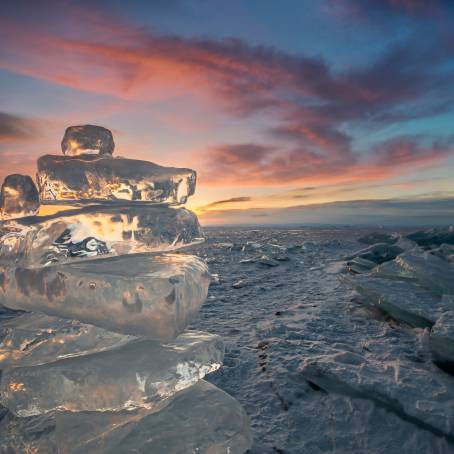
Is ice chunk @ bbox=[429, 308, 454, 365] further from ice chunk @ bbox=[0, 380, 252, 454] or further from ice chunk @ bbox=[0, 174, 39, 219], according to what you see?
ice chunk @ bbox=[0, 174, 39, 219]

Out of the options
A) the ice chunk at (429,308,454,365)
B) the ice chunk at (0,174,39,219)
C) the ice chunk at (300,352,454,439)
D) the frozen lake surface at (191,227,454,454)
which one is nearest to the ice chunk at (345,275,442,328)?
the frozen lake surface at (191,227,454,454)

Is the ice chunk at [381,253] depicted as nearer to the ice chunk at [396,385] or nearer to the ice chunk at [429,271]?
the ice chunk at [429,271]

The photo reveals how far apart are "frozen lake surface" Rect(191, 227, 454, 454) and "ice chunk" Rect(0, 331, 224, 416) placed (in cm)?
43

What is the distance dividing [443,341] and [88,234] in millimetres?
2448

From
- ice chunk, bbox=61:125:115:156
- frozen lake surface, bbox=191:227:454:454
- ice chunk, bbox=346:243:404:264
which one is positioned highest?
ice chunk, bbox=61:125:115:156

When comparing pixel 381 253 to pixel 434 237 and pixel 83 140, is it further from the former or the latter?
pixel 83 140

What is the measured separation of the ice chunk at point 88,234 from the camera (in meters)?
1.92

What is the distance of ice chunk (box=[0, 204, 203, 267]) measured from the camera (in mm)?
1920

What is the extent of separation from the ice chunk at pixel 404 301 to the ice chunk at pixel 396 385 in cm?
75

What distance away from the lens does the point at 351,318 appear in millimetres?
3059

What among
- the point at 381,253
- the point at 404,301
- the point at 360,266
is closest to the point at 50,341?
the point at 404,301

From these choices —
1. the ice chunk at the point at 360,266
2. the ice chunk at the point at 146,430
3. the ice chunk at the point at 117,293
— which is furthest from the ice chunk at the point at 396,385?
the ice chunk at the point at 360,266

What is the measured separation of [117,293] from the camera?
1.72 meters

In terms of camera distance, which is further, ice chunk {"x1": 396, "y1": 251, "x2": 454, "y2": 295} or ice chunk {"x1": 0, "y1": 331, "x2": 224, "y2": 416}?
ice chunk {"x1": 396, "y1": 251, "x2": 454, "y2": 295}
